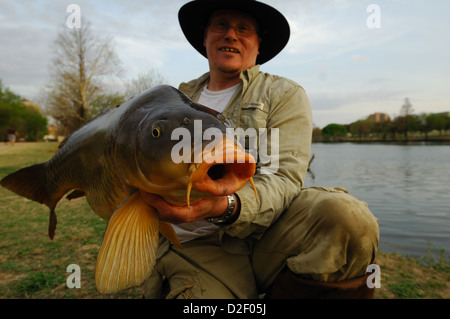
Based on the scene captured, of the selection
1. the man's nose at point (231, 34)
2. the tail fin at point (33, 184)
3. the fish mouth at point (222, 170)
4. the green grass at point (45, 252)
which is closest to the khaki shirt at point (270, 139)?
the man's nose at point (231, 34)

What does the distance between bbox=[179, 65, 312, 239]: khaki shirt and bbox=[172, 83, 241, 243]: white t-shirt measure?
0.11 m

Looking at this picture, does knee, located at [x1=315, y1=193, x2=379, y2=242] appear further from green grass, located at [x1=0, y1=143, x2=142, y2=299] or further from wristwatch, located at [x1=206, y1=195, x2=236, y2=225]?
green grass, located at [x1=0, y1=143, x2=142, y2=299]

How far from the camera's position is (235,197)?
5.06 ft

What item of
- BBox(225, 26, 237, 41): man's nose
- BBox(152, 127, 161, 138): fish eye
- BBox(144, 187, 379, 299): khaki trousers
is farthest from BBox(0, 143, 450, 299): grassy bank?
BBox(225, 26, 237, 41): man's nose

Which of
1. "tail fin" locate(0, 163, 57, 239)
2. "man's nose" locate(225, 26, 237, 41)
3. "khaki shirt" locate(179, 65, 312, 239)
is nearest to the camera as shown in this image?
"khaki shirt" locate(179, 65, 312, 239)

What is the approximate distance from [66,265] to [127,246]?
2254 millimetres

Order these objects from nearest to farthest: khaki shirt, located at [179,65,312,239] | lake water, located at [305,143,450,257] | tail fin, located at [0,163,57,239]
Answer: khaki shirt, located at [179,65,312,239] → tail fin, located at [0,163,57,239] → lake water, located at [305,143,450,257]

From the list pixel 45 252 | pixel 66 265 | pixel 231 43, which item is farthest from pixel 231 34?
pixel 45 252

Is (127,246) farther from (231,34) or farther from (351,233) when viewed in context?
(231,34)

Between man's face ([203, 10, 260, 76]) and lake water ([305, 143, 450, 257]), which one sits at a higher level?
man's face ([203, 10, 260, 76])

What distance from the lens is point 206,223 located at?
203cm

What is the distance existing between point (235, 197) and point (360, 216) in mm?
605

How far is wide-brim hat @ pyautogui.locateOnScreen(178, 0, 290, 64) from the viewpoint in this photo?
2324mm

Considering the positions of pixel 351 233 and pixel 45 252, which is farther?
pixel 45 252
